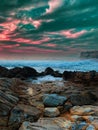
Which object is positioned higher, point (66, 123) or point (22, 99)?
point (22, 99)

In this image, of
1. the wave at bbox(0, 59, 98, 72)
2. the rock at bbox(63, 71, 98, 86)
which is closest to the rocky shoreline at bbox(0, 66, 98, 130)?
the rock at bbox(63, 71, 98, 86)

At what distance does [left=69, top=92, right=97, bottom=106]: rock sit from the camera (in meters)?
10.1

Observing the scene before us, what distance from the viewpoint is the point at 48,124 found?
297 inches

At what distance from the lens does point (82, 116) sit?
816 cm

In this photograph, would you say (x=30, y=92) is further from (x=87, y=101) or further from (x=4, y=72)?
(x=4, y=72)

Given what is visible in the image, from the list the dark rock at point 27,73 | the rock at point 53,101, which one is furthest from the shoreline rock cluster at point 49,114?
the dark rock at point 27,73

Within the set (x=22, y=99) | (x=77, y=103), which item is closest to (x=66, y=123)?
(x=77, y=103)

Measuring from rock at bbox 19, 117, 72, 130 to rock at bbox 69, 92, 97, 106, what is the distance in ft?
7.07

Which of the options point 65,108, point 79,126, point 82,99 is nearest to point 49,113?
point 65,108

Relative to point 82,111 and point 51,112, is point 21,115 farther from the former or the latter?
point 82,111

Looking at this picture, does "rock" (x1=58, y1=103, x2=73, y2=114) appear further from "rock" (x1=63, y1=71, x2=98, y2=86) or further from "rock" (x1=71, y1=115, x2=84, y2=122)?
"rock" (x1=63, y1=71, x2=98, y2=86)

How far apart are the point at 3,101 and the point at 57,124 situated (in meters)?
2.25

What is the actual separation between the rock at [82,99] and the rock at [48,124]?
2.16 meters

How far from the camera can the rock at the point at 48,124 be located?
23.8ft
